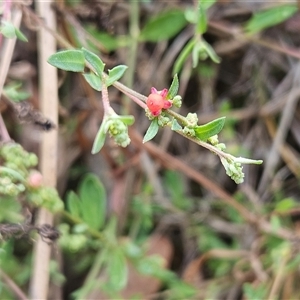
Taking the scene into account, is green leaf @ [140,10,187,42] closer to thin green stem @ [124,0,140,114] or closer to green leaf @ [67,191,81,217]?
thin green stem @ [124,0,140,114]

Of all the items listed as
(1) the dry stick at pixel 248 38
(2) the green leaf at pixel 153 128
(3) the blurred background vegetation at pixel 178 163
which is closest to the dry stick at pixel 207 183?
(3) the blurred background vegetation at pixel 178 163

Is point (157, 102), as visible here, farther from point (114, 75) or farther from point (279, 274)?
point (279, 274)

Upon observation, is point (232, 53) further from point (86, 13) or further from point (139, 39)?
point (86, 13)

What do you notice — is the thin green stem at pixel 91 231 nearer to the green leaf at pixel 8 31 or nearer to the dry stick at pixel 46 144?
the dry stick at pixel 46 144

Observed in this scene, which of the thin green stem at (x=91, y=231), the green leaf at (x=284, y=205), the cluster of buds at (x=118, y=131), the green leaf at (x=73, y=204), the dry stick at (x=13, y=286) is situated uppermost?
the cluster of buds at (x=118, y=131)

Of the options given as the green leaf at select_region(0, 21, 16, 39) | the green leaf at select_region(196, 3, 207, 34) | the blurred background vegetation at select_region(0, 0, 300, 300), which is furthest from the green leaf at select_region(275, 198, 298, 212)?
the green leaf at select_region(0, 21, 16, 39)

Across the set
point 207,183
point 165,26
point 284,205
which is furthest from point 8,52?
point 284,205
